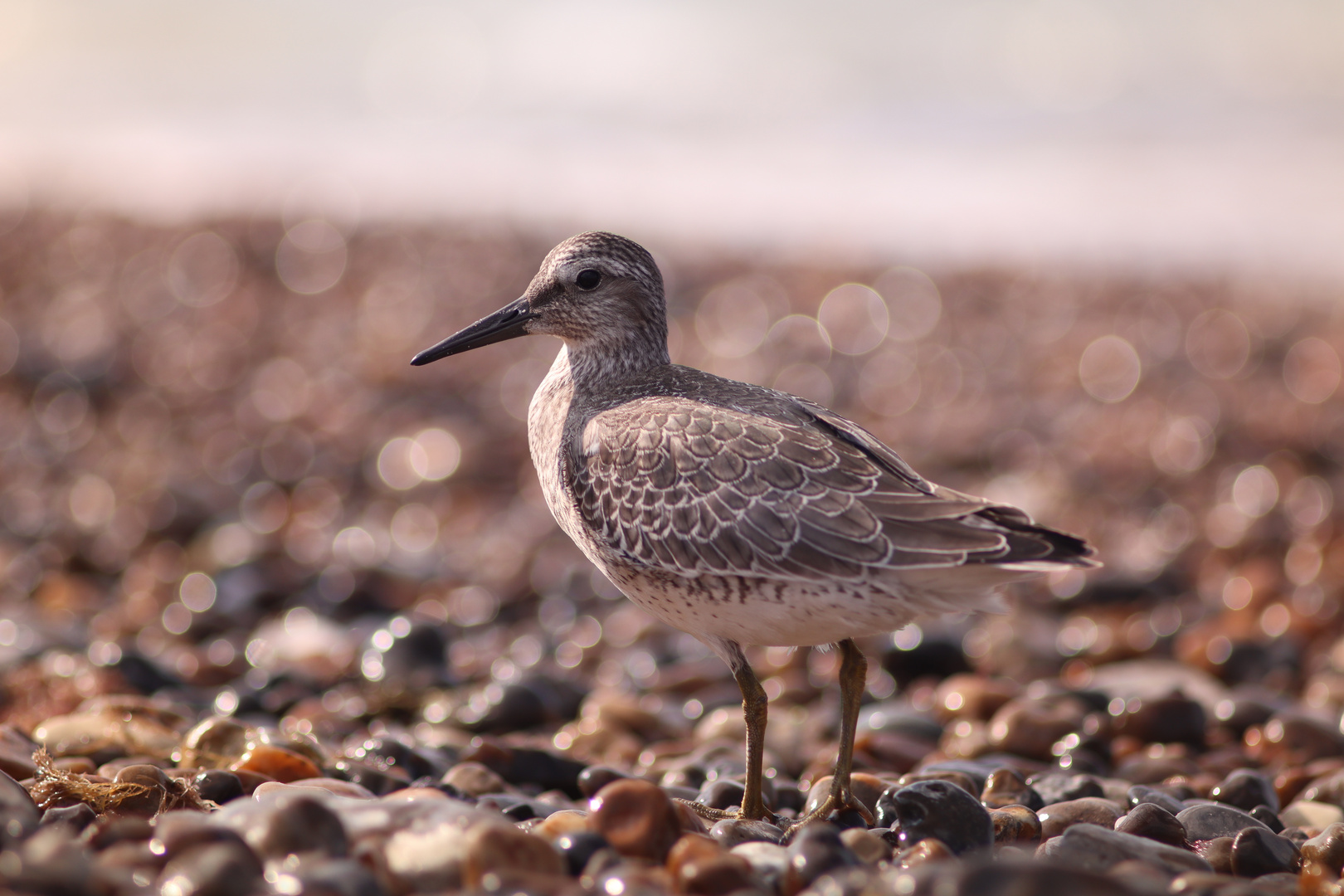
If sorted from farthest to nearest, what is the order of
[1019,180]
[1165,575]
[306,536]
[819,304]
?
[1019,180] < [819,304] < [306,536] < [1165,575]

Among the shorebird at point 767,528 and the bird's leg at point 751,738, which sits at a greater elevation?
the shorebird at point 767,528

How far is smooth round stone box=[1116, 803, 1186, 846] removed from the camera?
4.36m

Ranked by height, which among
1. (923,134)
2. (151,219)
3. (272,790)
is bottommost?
(272,790)

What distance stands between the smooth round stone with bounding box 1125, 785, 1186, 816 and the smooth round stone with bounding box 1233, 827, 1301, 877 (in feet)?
1.42

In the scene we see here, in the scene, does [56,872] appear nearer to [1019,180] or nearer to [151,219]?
[151,219]

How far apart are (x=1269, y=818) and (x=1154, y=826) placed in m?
0.82

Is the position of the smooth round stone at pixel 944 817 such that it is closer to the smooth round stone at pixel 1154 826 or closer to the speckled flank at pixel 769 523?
the smooth round stone at pixel 1154 826

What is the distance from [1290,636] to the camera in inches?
297

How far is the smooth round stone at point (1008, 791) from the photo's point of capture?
16.0ft

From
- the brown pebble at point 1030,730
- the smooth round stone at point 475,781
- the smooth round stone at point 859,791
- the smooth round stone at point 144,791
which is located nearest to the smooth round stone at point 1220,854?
the smooth round stone at point 859,791

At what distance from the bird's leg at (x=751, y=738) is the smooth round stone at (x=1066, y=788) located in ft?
3.80

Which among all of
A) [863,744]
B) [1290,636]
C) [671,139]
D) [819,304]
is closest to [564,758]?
[863,744]

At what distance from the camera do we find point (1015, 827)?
445 cm

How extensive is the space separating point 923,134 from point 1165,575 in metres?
16.3
